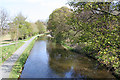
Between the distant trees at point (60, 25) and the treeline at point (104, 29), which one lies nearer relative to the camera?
the treeline at point (104, 29)

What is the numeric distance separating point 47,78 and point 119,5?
6.74m

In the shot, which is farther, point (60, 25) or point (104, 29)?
point (60, 25)

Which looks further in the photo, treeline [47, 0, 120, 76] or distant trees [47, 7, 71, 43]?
distant trees [47, 7, 71, 43]

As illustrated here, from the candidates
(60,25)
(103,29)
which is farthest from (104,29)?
(60,25)

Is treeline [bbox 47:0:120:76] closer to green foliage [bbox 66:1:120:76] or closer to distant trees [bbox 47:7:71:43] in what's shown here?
green foliage [bbox 66:1:120:76]

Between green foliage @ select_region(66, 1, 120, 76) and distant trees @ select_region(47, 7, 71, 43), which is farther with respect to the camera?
distant trees @ select_region(47, 7, 71, 43)

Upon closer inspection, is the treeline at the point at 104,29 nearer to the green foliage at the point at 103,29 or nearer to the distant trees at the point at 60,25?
the green foliage at the point at 103,29

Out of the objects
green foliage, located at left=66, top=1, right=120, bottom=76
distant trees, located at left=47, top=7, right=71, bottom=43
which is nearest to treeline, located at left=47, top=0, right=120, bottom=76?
green foliage, located at left=66, top=1, right=120, bottom=76

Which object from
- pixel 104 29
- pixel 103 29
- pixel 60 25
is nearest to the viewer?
pixel 104 29

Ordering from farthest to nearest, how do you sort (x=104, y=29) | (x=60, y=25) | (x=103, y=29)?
(x=60, y=25), (x=103, y=29), (x=104, y=29)

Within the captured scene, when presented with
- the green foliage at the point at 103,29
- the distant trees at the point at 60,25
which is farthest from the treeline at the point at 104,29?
the distant trees at the point at 60,25

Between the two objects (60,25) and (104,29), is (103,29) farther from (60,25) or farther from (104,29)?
(60,25)

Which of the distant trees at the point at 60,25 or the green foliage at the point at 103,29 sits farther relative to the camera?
the distant trees at the point at 60,25

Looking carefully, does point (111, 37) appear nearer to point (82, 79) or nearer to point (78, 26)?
point (78, 26)
